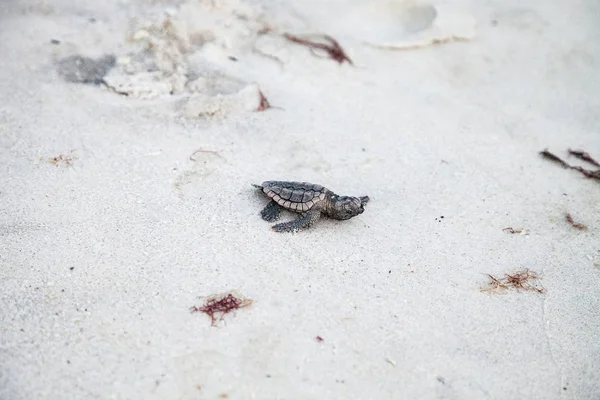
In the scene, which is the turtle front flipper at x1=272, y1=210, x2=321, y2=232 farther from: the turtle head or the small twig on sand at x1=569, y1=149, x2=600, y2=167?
the small twig on sand at x1=569, y1=149, x2=600, y2=167

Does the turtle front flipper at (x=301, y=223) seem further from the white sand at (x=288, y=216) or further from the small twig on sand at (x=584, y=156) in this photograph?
the small twig on sand at (x=584, y=156)

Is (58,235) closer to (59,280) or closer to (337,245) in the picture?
(59,280)

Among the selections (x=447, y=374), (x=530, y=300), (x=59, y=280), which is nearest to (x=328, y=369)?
(x=447, y=374)

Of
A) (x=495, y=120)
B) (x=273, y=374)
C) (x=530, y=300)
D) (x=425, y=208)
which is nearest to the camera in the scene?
(x=273, y=374)

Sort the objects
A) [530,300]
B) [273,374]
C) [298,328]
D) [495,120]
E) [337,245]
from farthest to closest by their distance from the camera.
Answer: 1. [495,120]
2. [337,245]
3. [530,300]
4. [298,328]
5. [273,374]

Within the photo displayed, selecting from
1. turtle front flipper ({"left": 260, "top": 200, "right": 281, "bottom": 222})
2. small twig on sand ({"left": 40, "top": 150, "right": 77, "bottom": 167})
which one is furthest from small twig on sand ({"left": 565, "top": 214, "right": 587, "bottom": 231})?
small twig on sand ({"left": 40, "top": 150, "right": 77, "bottom": 167})

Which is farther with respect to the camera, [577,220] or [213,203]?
[577,220]

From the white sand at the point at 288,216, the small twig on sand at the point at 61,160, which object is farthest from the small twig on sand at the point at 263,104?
the small twig on sand at the point at 61,160
